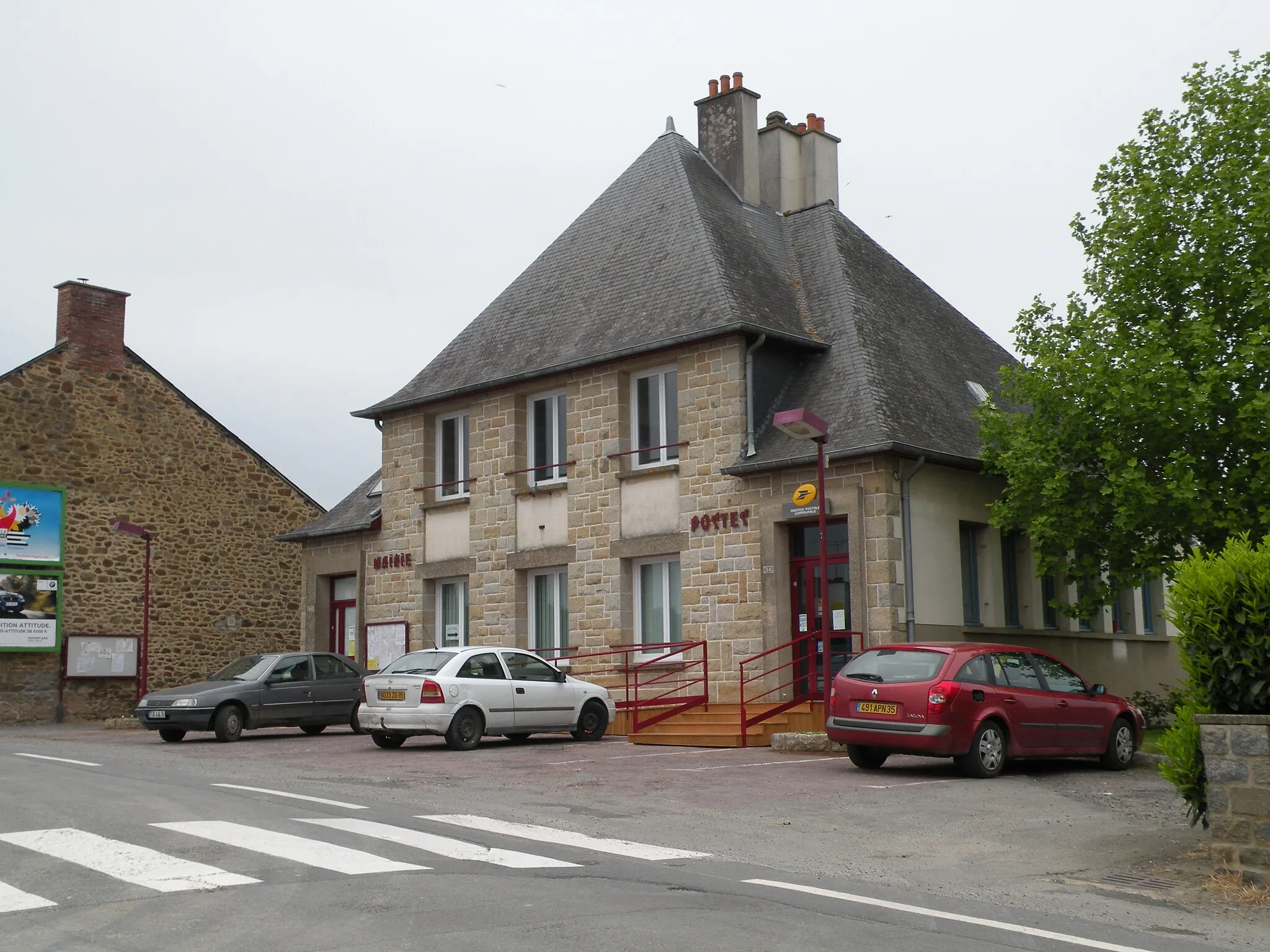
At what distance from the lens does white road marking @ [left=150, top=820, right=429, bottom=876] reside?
26.3 ft

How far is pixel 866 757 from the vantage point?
50.4ft

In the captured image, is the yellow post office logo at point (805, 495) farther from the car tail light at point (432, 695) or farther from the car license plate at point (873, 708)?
the car license plate at point (873, 708)

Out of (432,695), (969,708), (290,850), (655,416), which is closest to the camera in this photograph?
(290,850)

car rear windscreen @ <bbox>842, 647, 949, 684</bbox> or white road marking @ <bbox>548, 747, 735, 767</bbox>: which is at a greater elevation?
car rear windscreen @ <bbox>842, 647, 949, 684</bbox>

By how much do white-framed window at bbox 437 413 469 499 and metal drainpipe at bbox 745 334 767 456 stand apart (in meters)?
6.64

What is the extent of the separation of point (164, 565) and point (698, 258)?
15920mm

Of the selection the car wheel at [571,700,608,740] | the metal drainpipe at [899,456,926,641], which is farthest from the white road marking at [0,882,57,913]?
the metal drainpipe at [899,456,926,641]

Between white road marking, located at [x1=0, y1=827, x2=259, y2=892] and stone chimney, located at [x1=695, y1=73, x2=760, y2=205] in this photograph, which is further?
stone chimney, located at [x1=695, y1=73, x2=760, y2=205]

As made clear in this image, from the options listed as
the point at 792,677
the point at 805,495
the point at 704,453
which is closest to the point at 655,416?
the point at 704,453

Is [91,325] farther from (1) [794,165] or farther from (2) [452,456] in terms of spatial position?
(1) [794,165]

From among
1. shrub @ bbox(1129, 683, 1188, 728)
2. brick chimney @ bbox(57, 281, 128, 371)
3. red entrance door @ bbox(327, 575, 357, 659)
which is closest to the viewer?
shrub @ bbox(1129, 683, 1188, 728)

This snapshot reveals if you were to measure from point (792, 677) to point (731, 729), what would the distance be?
2.15 meters

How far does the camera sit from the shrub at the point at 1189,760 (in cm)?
898

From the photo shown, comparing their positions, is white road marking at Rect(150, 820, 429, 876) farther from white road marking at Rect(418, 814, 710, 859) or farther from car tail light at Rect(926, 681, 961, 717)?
car tail light at Rect(926, 681, 961, 717)
